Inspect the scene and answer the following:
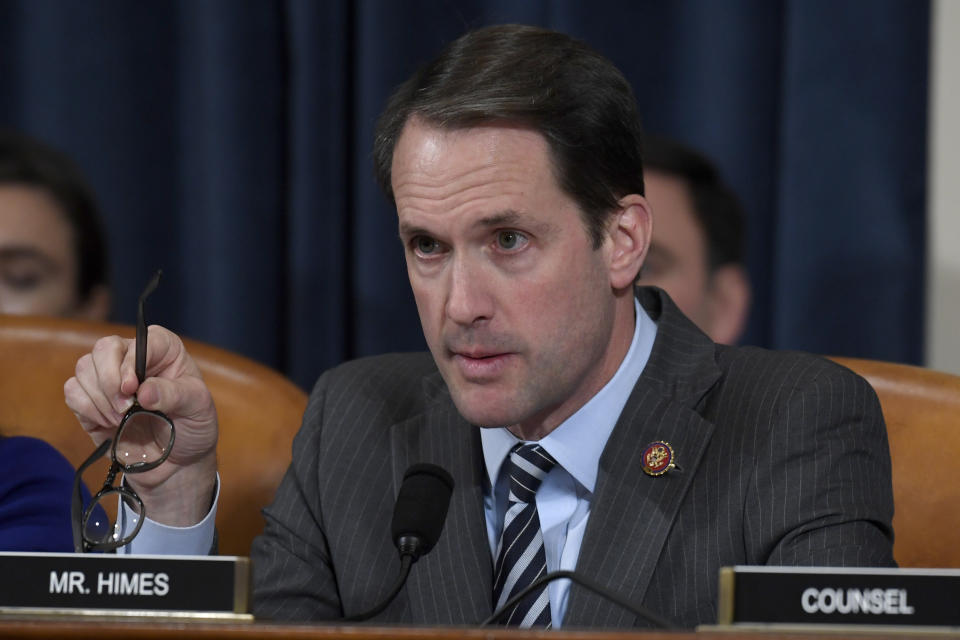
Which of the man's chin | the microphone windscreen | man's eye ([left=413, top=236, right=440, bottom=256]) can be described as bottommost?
the microphone windscreen

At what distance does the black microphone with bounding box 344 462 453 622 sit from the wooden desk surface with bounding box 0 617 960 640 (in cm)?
33

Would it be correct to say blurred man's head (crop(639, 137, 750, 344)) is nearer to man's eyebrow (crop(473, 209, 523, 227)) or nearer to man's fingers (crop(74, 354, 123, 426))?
man's eyebrow (crop(473, 209, 523, 227))

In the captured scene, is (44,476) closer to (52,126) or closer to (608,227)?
(608,227)

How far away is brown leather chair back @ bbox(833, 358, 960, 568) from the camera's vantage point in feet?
5.61

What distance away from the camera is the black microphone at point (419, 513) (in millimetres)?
1300

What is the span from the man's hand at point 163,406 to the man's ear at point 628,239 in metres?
0.57

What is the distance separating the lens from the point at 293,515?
177cm

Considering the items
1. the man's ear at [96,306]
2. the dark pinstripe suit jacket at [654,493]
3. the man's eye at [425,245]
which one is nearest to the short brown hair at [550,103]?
the man's eye at [425,245]

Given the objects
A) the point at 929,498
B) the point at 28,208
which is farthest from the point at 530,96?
the point at 28,208

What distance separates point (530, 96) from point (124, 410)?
64 cm

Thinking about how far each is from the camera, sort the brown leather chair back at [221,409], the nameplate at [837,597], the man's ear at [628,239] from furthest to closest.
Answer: the brown leather chair back at [221,409]
the man's ear at [628,239]
the nameplate at [837,597]

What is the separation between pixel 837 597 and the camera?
1.04 m

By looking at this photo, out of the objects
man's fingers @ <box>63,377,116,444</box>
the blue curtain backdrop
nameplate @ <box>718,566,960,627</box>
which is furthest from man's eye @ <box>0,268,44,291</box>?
nameplate @ <box>718,566,960,627</box>

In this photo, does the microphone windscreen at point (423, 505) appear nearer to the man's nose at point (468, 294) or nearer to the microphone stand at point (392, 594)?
the microphone stand at point (392, 594)
